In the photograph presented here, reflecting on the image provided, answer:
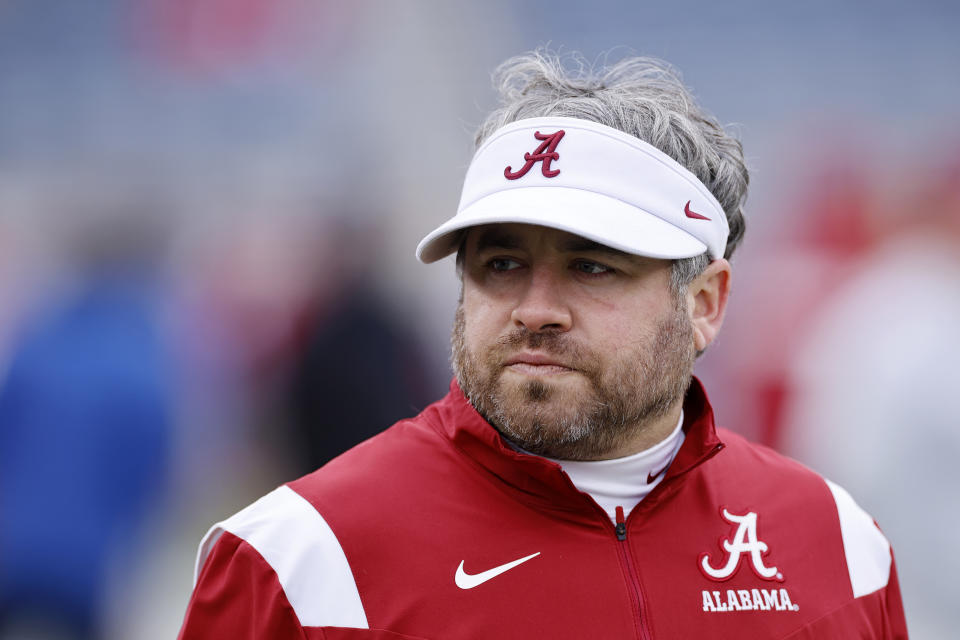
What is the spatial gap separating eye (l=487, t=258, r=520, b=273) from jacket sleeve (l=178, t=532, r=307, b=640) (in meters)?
0.58

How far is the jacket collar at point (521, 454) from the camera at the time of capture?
154cm

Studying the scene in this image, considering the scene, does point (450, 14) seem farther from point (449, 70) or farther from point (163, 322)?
point (163, 322)

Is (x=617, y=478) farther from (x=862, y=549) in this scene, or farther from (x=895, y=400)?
(x=895, y=400)

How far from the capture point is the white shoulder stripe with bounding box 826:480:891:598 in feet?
5.89

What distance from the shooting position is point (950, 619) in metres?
3.83

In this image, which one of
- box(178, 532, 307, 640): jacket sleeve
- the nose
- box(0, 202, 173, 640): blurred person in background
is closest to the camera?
box(178, 532, 307, 640): jacket sleeve

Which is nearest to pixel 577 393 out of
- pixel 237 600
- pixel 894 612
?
pixel 237 600

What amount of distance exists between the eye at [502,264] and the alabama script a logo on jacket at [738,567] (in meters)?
0.55

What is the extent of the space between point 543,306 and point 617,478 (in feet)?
1.08

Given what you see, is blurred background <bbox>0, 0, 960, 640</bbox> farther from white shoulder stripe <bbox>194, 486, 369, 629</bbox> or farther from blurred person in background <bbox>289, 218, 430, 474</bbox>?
white shoulder stripe <bbox>194, 486, 369, 629</bbox>

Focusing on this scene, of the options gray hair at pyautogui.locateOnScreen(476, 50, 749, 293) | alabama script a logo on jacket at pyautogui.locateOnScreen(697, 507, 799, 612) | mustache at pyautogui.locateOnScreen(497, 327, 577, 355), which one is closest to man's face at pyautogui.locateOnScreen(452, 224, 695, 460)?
mustache at pyautogui.locateOnScreen(497, 327, 577, 355)

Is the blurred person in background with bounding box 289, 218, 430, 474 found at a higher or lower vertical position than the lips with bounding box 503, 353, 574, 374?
lower

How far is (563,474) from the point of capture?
5.01 ft

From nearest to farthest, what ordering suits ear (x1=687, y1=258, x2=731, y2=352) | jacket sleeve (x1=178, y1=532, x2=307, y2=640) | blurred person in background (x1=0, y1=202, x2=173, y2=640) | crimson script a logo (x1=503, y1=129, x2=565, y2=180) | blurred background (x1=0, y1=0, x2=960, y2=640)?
jacket sleeve (x1=178, y1=532, x2=307, y2=640), crimson script a logo (x1=503, y1=129, x2=565, y2=180), ear (x1=687, y1=258, x2=731, y2=352), blurred person in background (x1=0, y1=202, x2=173, y2=640), blurred background (x1=0, y1=0, x2=960, y2=640)
